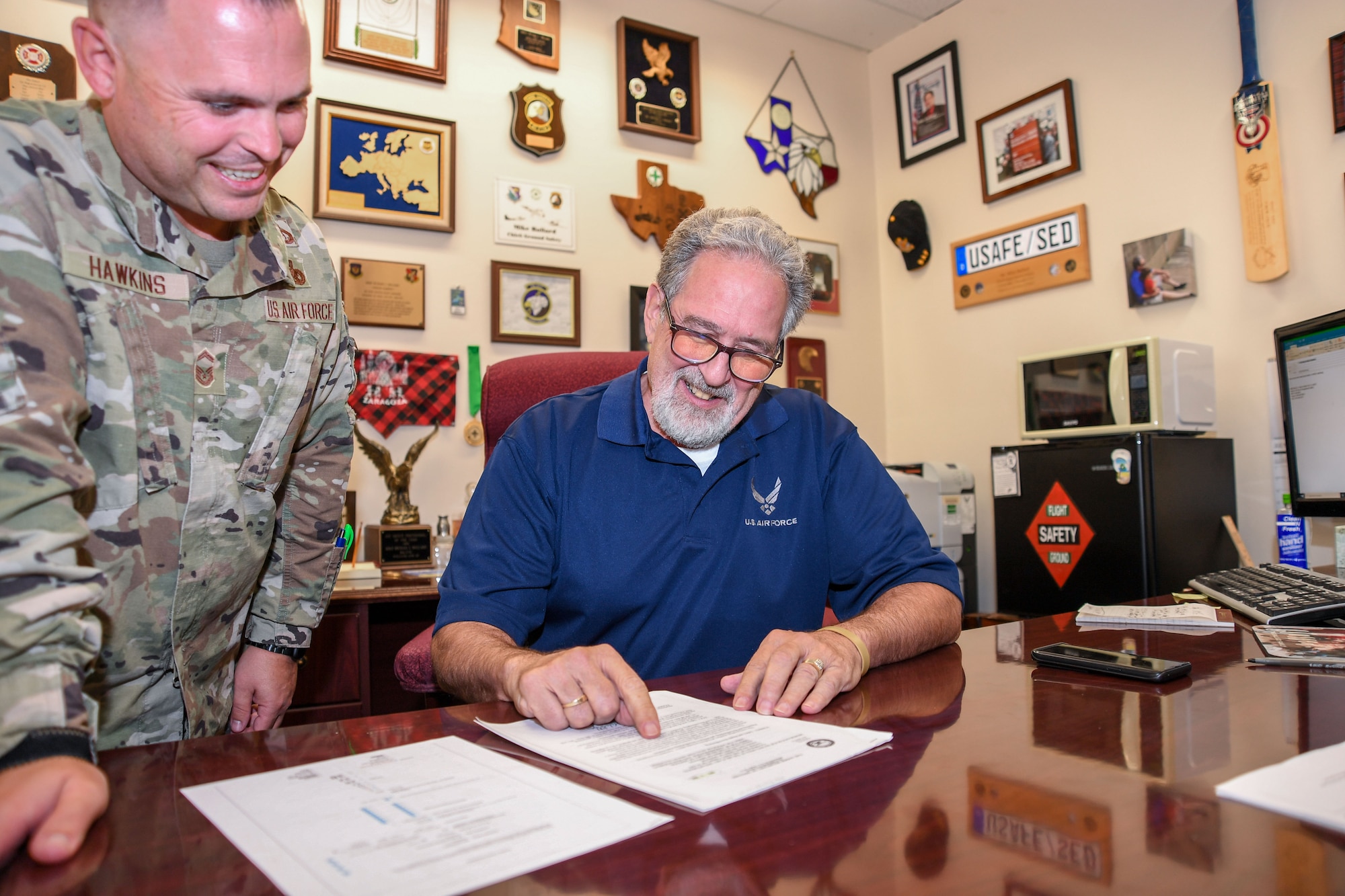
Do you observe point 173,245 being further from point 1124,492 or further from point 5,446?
point 1124,492

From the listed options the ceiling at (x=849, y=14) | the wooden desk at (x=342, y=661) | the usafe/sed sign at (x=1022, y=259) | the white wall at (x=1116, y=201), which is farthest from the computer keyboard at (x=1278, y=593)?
the ceiling at (x=849, y=14)

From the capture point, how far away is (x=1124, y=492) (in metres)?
2.47

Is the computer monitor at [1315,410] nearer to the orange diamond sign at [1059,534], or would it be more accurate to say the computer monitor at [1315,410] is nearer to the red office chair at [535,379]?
the orange diamond sign at [1059,534]

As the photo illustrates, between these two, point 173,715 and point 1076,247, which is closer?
point 173,715

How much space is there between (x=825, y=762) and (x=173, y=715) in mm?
895

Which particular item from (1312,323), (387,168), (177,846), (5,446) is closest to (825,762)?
(177,846)

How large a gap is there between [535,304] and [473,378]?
1.20ft

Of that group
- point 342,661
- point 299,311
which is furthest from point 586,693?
point 342,661

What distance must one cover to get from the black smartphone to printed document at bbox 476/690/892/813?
0.38m

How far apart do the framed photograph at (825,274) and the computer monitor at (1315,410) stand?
2.02 metres

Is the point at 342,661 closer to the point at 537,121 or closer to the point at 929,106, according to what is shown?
the point at 537,121

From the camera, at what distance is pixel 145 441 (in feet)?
3.43

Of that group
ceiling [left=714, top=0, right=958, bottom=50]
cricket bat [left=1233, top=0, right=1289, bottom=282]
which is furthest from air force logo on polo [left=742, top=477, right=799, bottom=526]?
ceiling [left=714, top=0, right=958, bottom=50]

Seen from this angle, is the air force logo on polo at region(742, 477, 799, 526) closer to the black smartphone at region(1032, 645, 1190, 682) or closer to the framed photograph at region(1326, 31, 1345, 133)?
the black smartphone at region(1032, 645, 1190, 682)
